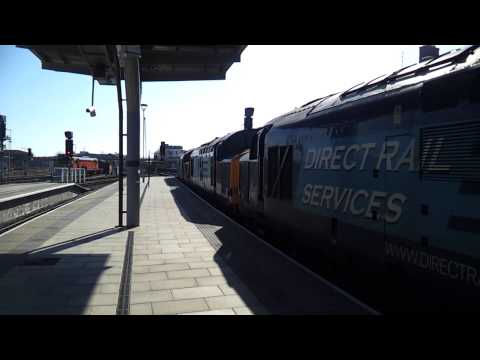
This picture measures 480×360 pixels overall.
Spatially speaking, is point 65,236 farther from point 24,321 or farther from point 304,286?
point 304,286

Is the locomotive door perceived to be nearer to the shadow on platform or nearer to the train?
the train

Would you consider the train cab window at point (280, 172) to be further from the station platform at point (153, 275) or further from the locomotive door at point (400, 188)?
the locomotive door at point (400, 188)

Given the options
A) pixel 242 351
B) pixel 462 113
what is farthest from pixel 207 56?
pixel 242 351

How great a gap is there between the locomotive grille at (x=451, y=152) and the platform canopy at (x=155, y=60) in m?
7.95

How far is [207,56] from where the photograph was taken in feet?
41.8

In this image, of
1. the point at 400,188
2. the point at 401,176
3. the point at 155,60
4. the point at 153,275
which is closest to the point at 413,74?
the point at 401,176

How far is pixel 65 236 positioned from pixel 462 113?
9726 millimetres

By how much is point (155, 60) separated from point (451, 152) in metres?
11.8

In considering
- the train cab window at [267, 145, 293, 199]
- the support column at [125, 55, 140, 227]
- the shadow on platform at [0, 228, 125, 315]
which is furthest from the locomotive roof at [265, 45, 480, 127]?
the support column at [125, 55, 140, 227]

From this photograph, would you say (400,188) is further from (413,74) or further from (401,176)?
(413,74)

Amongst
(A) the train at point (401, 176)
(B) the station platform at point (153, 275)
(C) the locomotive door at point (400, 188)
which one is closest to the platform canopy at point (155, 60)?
→ (B) the station platform at point (153, 275)

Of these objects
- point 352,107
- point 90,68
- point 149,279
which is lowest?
point 149,279

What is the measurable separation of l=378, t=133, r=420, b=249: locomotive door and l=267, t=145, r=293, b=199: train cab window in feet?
10.4

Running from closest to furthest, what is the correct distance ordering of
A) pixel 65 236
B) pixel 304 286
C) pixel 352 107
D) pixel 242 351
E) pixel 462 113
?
pixel 242 351 < pixel 462 113 < pixel 352 107 < pixel 304 286 < pixel 65 236
